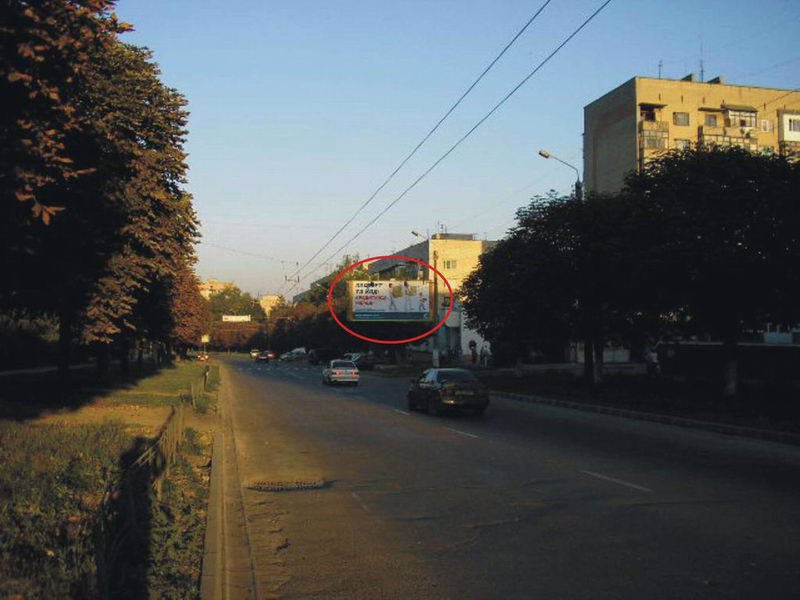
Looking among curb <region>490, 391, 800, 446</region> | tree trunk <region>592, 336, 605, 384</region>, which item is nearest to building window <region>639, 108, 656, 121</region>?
tree trunk <region>592, 336, 605, 384</region>

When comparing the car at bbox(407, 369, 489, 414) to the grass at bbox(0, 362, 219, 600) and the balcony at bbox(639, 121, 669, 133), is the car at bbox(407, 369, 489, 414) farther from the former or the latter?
the balcony at bbox(639, 121, 669, 133)

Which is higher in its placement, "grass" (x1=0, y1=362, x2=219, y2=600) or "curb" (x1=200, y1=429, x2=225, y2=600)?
"grass" (x1=0, y1=362, x2=219, y2=600)

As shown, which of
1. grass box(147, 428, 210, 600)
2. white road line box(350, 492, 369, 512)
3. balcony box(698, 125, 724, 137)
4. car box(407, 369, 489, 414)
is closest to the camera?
grass box(147, 428, 210, 600)

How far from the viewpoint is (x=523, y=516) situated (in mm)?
Result: 9000

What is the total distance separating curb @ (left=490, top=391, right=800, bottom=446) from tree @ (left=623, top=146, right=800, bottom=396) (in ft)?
12.9

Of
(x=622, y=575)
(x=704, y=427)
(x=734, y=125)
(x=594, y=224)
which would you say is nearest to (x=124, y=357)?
(x=594, y=224)

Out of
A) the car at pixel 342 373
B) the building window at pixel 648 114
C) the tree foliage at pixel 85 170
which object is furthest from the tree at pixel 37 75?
the building window at pixel 648 114

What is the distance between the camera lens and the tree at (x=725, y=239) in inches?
899

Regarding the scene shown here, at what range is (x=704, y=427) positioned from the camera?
1975 cm

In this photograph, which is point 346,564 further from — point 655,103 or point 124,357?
point 655,103

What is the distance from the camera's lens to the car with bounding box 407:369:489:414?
23.6m

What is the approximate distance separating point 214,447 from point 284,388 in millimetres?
25707

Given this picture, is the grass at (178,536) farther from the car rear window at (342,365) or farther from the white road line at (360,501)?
the car rear window at (342,365)

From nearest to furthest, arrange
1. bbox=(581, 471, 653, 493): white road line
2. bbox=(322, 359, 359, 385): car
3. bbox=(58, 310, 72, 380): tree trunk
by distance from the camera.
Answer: bbox=(581, 471, 653, 493): white road line → bbox=(58, 310, 72, 380): tree trunk → bbox=(322, 359, 359, 385): car
